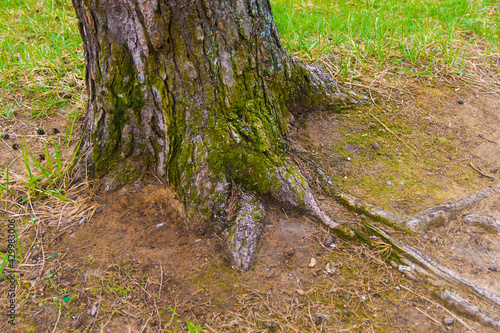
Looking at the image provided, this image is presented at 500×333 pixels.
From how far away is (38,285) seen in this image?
182 cm

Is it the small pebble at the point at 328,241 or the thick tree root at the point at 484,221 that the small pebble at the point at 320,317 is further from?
the thick tree root at the point at 484,221

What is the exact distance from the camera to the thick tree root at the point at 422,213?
2.08 meters

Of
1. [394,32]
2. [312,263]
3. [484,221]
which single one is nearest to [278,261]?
[312,263]

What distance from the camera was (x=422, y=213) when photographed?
213cm

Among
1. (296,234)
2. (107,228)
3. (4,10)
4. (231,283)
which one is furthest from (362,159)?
(4,10)

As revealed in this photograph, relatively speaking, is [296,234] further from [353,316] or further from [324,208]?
[353,316]

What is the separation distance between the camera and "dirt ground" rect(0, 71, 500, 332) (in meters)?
1.68

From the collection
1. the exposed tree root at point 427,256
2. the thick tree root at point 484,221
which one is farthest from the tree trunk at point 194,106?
the thick tree root at point 484,221

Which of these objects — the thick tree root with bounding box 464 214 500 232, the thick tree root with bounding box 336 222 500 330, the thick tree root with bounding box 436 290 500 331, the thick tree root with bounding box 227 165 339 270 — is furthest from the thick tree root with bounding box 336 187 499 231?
the thick tree root with bounding box 436 290 500 331

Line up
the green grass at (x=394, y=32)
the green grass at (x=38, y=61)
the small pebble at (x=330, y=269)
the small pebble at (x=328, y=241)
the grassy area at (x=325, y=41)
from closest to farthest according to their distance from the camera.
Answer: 1. the small pebble at (x=330, y=269)
2. the small pebble at (x=328, y=241)
3. the green grass at (x=38, y=61)
4. the grassy area at (x=325, y=41)
5. the green grass at (x=394, y=32)

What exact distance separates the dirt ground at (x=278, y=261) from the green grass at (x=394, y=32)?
4.20 feet

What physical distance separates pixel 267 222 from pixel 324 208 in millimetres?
406

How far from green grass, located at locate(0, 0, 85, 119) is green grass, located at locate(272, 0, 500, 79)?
2443 millimetres

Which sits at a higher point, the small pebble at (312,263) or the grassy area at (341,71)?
the grassy area at (341,71)
